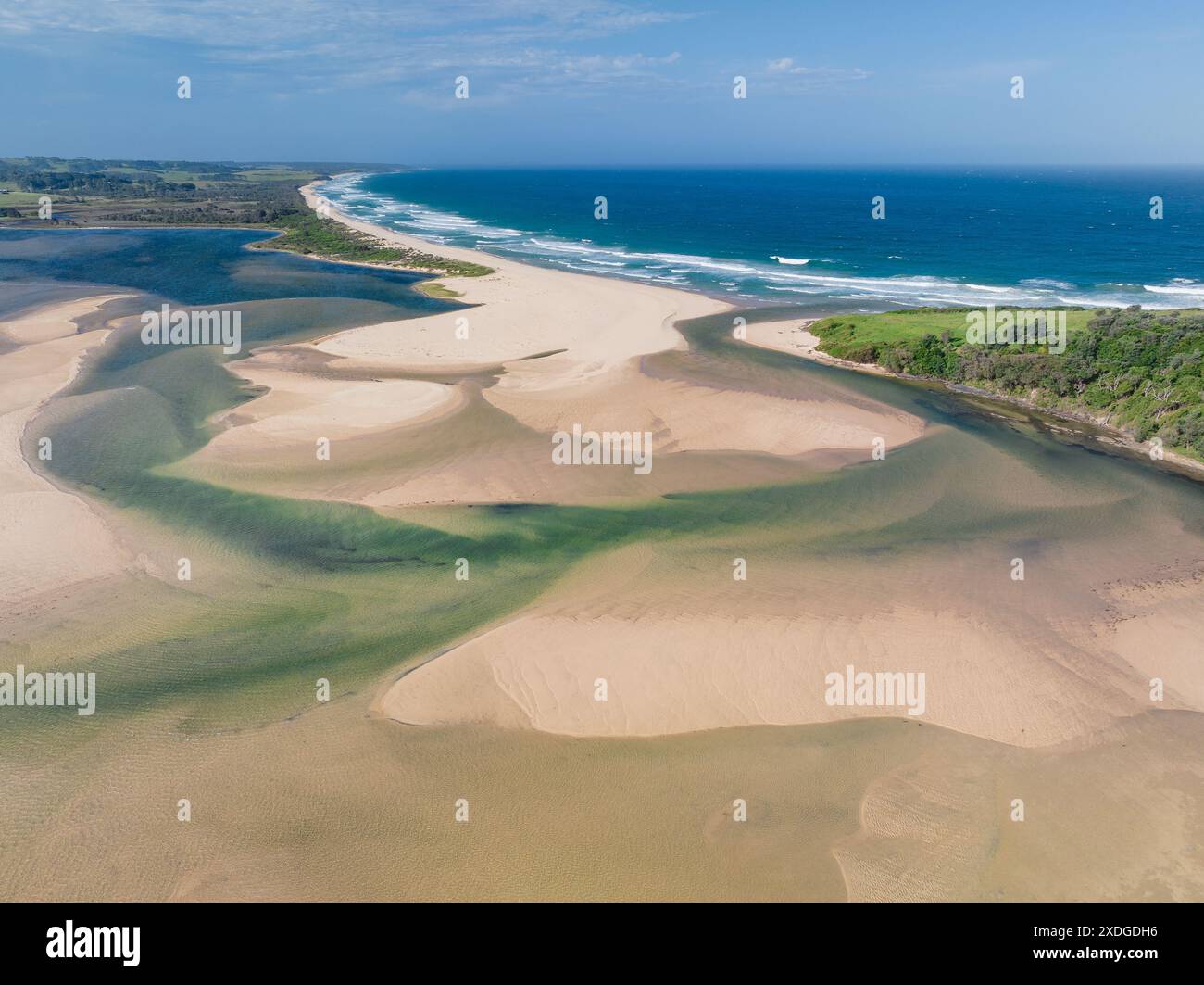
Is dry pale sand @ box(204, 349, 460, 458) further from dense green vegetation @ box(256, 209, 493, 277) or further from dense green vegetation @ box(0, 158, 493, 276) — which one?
dense green vegetation @ box(256, 209, 493, 277)

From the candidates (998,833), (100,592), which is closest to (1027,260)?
(998,833)

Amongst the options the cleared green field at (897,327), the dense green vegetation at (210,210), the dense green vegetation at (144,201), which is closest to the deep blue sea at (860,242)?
the cleared green field at (897,327)

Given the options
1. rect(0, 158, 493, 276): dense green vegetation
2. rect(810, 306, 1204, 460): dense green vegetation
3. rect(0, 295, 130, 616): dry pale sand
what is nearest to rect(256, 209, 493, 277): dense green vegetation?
rect(0, 158, 493, 276): dense green vegetation

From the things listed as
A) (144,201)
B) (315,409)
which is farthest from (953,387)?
(144,201)

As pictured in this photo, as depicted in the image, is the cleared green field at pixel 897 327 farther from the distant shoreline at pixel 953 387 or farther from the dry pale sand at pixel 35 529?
the dry pale sand at pixel 35 529

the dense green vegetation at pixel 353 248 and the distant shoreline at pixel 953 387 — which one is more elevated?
the dense green vegetation at pixel 353 248
